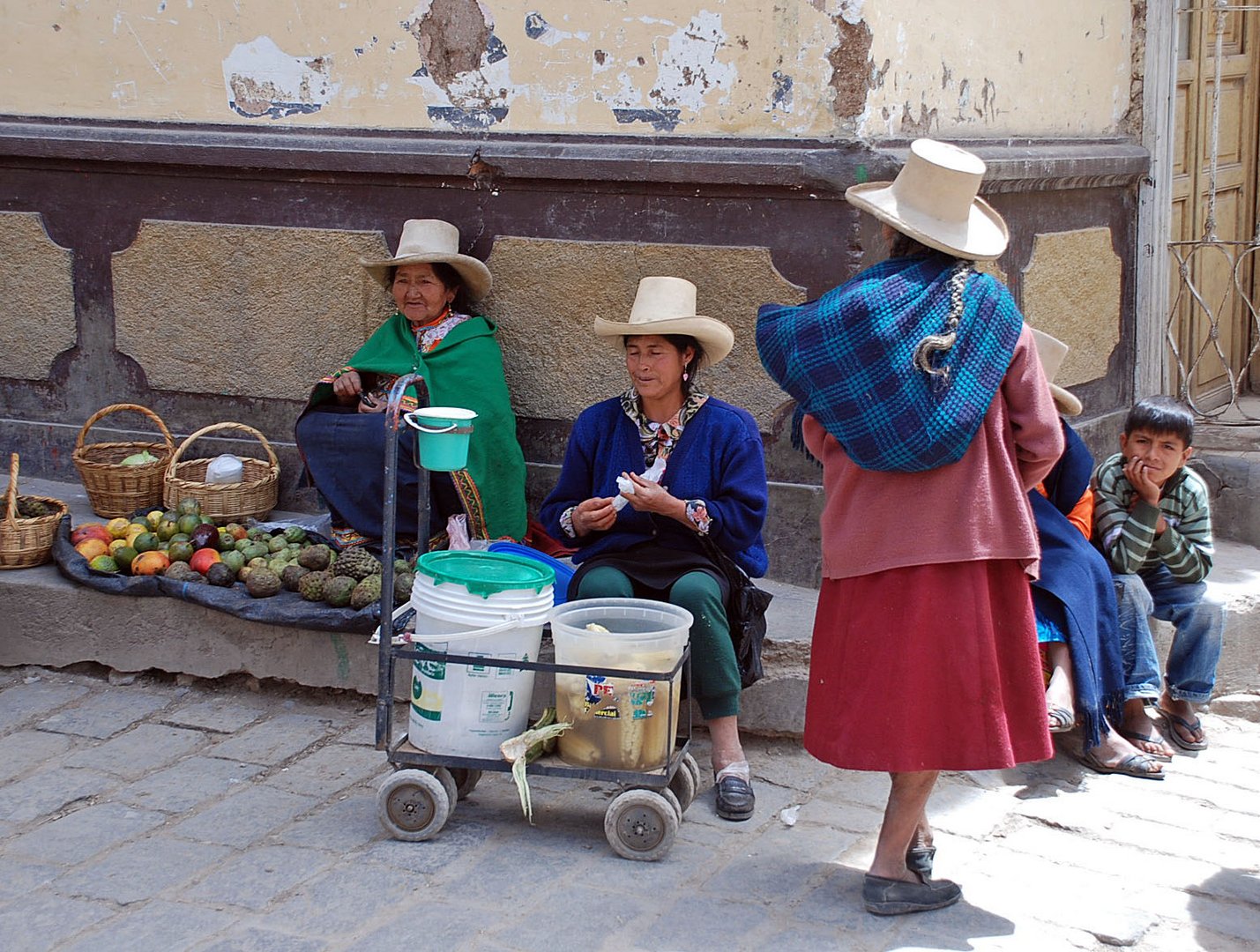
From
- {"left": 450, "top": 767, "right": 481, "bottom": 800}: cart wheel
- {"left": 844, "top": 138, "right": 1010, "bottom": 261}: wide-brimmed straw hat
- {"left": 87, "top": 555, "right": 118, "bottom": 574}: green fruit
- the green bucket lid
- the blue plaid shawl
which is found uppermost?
{"left": 844, "top": 138, "right": 1010, "bottom": 261}: wide-brimmed straw hat

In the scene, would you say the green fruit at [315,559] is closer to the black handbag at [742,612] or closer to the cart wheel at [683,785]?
the black handbag at [742,612]

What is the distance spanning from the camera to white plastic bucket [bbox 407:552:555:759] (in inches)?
143

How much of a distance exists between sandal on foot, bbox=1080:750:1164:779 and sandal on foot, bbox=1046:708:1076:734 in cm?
26

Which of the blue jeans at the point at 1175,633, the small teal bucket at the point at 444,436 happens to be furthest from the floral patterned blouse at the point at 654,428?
the blue jeans at the point at 1175,633

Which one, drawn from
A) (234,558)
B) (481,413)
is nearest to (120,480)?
(234,558)

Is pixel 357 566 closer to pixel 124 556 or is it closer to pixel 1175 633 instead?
pixel 124 556

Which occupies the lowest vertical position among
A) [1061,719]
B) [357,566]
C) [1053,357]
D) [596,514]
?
[1061,719]

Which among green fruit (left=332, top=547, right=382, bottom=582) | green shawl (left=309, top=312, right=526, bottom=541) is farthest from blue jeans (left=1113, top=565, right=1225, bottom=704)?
green fruit (left=332, top=547, right=382, bottom=582)

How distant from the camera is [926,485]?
321 cm

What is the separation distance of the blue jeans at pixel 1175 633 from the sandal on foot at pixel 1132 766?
8.3 inches

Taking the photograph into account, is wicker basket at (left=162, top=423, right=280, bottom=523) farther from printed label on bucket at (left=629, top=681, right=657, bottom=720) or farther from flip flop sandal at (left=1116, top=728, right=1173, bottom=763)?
flip flop sandal at (left=1116, top=728, right=1173, bottom=763)

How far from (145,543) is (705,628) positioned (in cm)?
223

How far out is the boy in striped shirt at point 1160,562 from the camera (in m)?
4.34

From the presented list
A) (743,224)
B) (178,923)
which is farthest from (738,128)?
A: (178,923)
